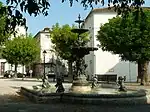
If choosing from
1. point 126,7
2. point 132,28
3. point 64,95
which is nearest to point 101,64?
point 132,28

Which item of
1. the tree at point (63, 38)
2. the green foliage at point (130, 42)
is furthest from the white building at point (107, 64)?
the green foliage at point (130, 42)

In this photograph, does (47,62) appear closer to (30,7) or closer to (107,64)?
Answer: (107,64)

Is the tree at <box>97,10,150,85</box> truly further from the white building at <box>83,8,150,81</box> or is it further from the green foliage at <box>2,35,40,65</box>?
the green foliage at <box>2,35,40,65</box>

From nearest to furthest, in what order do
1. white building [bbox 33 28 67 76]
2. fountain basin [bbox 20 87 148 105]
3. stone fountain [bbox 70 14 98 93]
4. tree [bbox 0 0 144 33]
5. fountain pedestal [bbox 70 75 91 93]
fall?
tree [bbox 0 0 144 33], fountain basin [bbox 20 87 148 105], fountain pedestal [bbox 70 75 91 93], stone fountain [bbox 70 14 98 93], white building [bbox 33 28 67 76]

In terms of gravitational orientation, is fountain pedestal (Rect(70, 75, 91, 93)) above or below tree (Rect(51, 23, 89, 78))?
below

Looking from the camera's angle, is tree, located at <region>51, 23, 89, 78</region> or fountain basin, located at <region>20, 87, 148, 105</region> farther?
tree, located at <region>51, 23, 89, 78</region>

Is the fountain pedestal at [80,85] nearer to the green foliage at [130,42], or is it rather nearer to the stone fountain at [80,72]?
the stone fountain at [80,72]

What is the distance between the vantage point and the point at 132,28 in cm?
3775

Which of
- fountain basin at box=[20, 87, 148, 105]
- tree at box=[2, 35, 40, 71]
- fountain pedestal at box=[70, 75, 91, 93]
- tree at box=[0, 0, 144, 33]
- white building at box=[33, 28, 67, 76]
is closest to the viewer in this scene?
tree at box=[0, 0, 144, 33]

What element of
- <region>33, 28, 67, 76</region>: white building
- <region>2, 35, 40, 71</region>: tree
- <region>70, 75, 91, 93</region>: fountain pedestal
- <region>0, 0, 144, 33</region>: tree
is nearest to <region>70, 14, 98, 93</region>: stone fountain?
<region>70, 75, 91, 93</region>: fountain pedestal

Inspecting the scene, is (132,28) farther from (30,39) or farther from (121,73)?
(30,39)

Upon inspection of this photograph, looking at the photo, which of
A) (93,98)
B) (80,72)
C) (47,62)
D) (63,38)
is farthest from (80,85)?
(47,62)

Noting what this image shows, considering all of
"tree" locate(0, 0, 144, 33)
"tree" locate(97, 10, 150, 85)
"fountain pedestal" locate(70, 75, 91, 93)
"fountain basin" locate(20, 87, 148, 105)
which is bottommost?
"fountain basin" locate(20, 87, 148, 105)

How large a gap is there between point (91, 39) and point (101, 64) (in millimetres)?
4231
